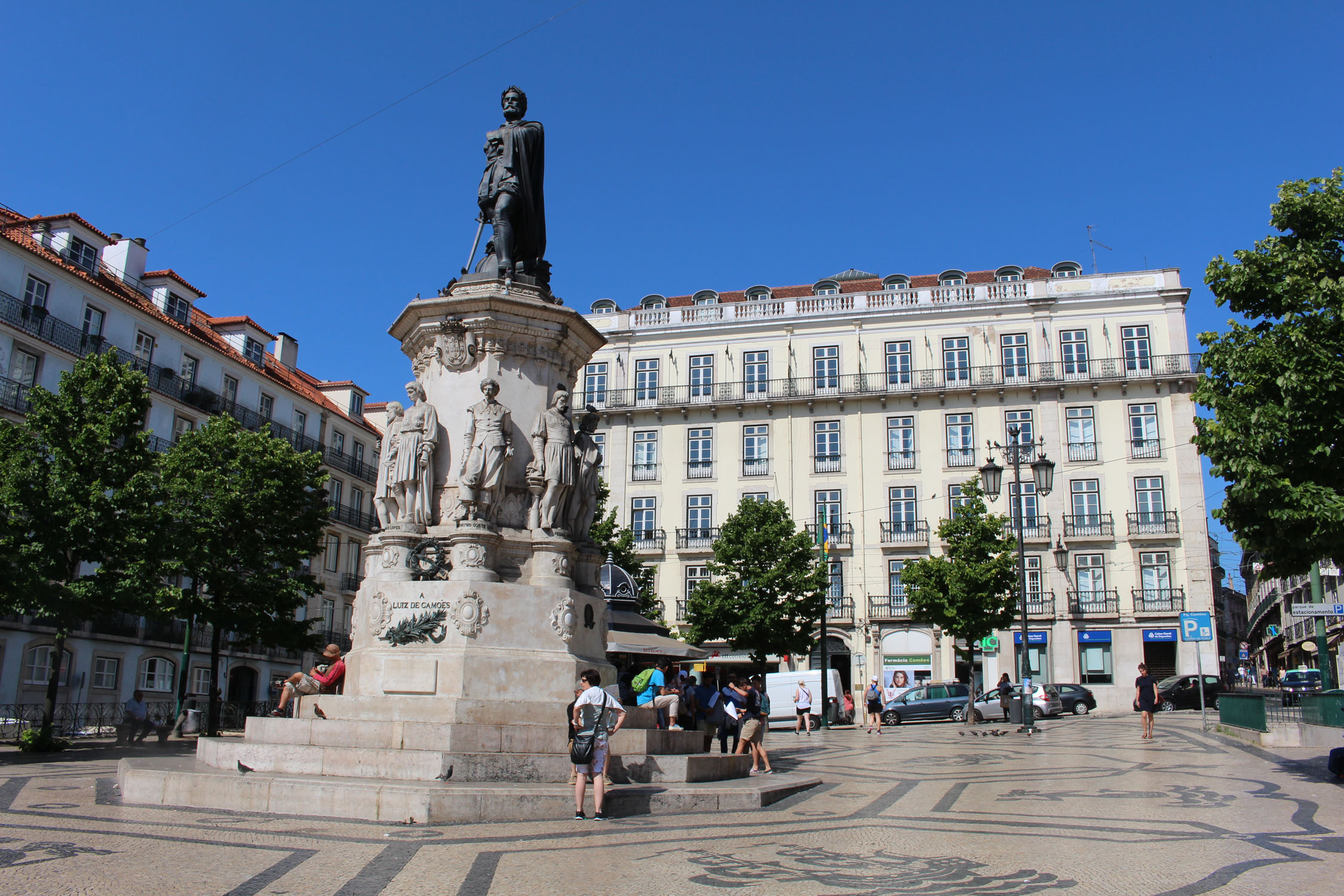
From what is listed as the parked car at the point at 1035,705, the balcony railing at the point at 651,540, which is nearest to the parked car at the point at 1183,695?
the parked car at the point at 1035,705

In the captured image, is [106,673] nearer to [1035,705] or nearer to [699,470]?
[699,470]

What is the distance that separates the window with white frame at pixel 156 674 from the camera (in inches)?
1410

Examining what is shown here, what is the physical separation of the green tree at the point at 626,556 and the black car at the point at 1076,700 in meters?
15.6

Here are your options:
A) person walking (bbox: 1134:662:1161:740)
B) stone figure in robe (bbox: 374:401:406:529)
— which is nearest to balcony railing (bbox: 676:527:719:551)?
person walking (bbox: 1134:662:1161:740)

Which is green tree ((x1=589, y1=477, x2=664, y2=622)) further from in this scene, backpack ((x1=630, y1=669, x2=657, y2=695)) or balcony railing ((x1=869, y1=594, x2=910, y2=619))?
backpack ((x1=630, y1=669, x2=657, y2=695))

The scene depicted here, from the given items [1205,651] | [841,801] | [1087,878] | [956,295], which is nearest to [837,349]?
[956,295]

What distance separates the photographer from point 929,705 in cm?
3484

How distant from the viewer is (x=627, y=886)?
579cm

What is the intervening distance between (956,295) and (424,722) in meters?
44.6

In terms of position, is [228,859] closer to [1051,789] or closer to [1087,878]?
[1087,878]

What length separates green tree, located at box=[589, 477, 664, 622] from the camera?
116ft

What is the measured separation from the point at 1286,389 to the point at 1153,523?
35.5m

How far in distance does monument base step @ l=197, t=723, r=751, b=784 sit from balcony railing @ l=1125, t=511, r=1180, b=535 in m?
39.8

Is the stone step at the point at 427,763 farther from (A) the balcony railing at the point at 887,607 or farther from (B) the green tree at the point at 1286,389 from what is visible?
(A) the balcony railing at the point at 887,607
